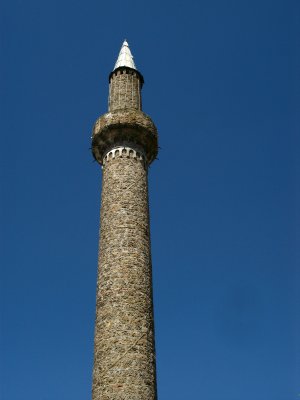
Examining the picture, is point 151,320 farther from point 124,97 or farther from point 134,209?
point 124,97

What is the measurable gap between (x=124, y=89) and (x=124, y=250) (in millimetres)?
6945

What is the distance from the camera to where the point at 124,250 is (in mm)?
15586

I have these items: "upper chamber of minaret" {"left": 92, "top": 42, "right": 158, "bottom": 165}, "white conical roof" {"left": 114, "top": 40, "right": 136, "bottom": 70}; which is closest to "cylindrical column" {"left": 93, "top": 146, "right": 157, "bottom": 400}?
"upper chamber of minaret" {"left": 92, "top": 42, "right": 158, "bottom": 165}

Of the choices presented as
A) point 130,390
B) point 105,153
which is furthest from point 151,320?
point 105,153

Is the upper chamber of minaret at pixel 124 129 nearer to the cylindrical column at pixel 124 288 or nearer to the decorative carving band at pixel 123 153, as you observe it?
the decorative carving band at pixel 123 153

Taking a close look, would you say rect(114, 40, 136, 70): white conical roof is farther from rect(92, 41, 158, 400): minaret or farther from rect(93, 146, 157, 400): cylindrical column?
rect(93, 146, 157, 400): cylindrical column

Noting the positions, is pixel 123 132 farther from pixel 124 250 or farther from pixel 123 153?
pixel 124 250

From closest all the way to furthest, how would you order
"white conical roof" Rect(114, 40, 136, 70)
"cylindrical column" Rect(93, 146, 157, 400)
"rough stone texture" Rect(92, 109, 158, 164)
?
"cylindrical column" Rect(93, 146, 157, 400)
"rough stone texture" Rect(92, 109, 158, 164)
"white conical roof" Rect(114, 40, 136, 70)

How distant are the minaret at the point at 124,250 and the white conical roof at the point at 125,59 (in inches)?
3.6

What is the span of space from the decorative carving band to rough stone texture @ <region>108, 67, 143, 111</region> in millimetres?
1844

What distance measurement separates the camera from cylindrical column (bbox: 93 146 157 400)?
44.3ft

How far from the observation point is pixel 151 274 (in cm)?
1585

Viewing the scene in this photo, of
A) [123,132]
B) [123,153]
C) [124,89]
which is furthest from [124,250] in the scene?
[124,89]

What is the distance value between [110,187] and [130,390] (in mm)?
6360
